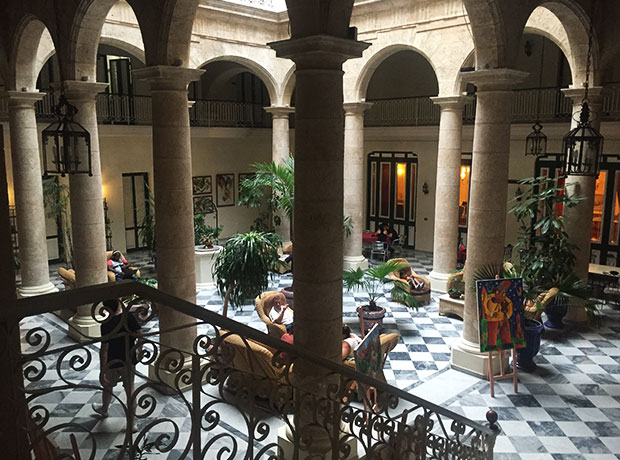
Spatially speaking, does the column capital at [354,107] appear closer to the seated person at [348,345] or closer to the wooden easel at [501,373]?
the seated person at [348,345]

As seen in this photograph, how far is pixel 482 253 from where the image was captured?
25.6 feet

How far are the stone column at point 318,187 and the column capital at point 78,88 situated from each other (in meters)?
4.82

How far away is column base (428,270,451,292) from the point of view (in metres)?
12.7

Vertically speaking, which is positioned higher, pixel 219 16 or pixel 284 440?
Answer: pixel 219 16

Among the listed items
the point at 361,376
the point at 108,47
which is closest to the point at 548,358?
the point at 361,376

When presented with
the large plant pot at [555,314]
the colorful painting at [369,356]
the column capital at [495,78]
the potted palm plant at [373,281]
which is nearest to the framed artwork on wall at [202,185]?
the potted palm plant at [373,281]

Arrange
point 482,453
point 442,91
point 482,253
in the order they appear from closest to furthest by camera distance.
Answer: point 482,453 → point 482,253 → point 442,91

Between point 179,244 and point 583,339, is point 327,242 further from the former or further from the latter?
point 583,339

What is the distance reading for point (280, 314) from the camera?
8.38 metres

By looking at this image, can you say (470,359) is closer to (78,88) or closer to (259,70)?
(78,88)

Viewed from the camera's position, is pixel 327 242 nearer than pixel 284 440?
Yes

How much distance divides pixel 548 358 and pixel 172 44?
24.3ft

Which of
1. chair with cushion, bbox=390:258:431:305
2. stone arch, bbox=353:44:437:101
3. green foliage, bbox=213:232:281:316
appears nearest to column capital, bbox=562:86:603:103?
stone arch, bbox=353:44:437:101

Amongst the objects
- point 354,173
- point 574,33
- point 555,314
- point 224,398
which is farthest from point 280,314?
point 574,33
